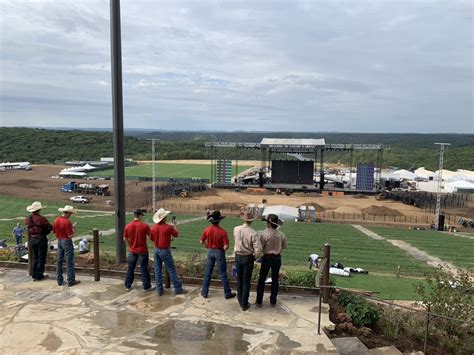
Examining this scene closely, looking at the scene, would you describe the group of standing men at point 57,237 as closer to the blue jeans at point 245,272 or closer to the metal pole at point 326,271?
the blue jeans at point 245,272

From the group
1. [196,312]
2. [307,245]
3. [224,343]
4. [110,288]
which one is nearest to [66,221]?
[110,288]

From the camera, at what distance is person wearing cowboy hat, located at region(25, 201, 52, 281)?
7801 mm

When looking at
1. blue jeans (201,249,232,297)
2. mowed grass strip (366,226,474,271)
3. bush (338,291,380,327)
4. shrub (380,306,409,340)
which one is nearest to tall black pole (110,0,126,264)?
blue jeans (201,249,232,297)

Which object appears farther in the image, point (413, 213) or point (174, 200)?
point (174, 200)

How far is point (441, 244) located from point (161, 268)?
83.5 ft

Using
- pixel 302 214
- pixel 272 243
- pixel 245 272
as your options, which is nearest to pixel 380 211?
pixel 302 214

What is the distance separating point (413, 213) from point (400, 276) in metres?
27.6

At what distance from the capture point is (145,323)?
6059 millimetres

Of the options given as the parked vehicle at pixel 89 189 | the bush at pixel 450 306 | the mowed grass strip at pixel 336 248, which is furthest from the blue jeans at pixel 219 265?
the parked vehicle at pixel 89 189

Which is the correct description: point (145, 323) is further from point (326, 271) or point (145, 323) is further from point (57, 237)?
point (326, 271)

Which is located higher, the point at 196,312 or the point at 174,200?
the point at 196,312

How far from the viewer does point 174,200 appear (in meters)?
48.5

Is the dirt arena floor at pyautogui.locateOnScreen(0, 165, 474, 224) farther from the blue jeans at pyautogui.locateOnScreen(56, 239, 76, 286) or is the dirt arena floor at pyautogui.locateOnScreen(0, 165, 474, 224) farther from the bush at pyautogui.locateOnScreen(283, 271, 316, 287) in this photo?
the bush at pyautogui.locateOnScreen(283, 271, 316, 287)

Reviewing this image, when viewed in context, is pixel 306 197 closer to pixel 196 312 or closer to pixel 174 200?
pixel 174 200
